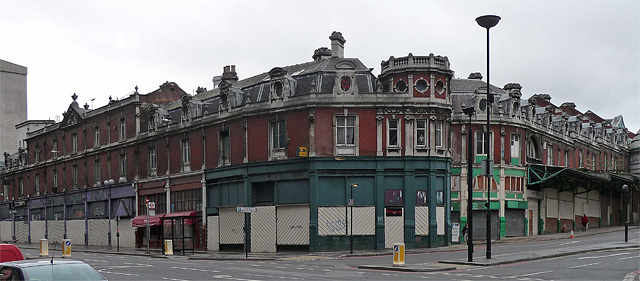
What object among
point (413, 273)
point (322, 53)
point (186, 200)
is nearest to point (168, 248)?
point (186, 200)

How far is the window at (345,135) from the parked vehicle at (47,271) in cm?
3106

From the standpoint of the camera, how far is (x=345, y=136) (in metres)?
45.1

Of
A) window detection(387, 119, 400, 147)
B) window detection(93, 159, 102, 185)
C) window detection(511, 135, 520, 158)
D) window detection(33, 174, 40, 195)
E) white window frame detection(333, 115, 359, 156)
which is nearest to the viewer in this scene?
white window frame detection(333, 115, 359, 156)

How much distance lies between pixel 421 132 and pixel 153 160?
84.4ft

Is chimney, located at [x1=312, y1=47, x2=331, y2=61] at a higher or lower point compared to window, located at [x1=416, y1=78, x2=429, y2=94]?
higher

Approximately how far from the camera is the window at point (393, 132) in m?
45.2

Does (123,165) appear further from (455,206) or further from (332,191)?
(455,206)

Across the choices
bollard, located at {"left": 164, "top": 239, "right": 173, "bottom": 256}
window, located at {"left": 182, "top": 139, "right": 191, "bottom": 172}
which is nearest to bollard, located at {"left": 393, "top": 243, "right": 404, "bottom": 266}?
bollard, located at {"left": 164, "top": 239, "right": 173, "bottom": 256}

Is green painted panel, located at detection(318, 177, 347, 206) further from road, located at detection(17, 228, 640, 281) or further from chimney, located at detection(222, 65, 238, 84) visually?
chimney, located at detection(222, 65, 238, 84)

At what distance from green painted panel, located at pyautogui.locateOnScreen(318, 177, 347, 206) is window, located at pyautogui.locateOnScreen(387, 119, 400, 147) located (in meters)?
3.82

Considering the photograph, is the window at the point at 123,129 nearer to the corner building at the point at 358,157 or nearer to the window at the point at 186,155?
the window at the point at 186,155

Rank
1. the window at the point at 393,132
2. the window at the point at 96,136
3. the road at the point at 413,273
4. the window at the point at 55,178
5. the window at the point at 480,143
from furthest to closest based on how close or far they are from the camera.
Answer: the window at the point at 55,178 → the window at the point at 96,136 → the window at the point at 480,143 → the window at the point at 393,132 → the road at the point at 413,273

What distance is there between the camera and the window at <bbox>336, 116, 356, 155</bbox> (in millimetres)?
44969

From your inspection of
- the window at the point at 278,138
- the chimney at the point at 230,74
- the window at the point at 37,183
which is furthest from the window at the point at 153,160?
the window at the point at 37,183
